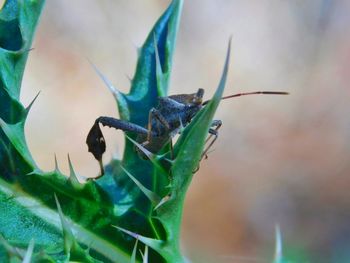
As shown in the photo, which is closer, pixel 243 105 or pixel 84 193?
pixel 84 193

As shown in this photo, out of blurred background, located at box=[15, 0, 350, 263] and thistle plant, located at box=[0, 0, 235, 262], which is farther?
blurred background, located at box=[15, 0, 350, 263]

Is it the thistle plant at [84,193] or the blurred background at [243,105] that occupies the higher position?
the thistle plant at [84,193]

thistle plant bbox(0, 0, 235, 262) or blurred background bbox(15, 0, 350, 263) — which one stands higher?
thistle plant bbox(0, 0, 235, 262)

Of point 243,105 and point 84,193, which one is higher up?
point 84,193

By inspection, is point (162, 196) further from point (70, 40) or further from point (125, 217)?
point (70, 40)
